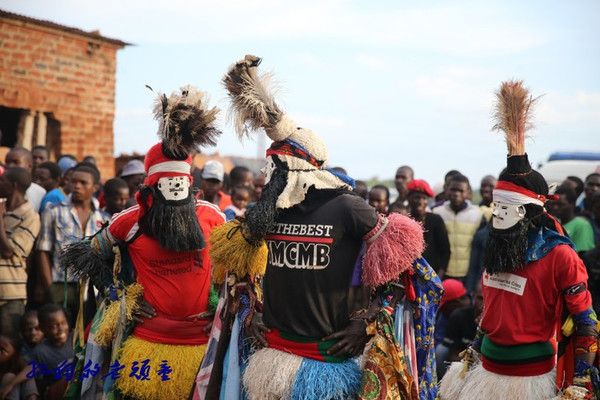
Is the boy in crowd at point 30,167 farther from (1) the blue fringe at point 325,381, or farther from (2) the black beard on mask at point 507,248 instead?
(2) the black beard on mask at point 507,248

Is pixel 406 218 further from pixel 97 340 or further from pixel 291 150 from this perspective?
pixel 97 340

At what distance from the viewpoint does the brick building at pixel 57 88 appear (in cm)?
1395

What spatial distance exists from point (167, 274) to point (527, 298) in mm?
2501

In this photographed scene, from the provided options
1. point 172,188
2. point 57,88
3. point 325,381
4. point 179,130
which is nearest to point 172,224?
point 172,188

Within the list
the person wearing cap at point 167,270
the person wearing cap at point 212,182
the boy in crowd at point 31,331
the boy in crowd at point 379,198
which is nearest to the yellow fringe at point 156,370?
the person wearing cap at point 167,270

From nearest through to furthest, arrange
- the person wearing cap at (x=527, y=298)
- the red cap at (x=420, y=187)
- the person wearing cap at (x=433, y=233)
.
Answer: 1. the person wearing cap at (x=527, y=298)
2. the person wearing cap at (x=433, y=233)
3. the red cap at (x=420, y=187)

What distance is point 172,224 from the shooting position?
5.21 m

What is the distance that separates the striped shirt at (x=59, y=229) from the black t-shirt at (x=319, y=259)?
167 inches

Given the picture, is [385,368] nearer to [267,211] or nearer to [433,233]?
[267,211]

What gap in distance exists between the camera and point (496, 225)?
4.87m

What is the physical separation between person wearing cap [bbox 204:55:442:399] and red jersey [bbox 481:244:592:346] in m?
0.59

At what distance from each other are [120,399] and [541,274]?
3.10 metres

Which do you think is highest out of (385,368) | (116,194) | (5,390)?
(116,194)

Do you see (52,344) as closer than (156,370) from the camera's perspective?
No
